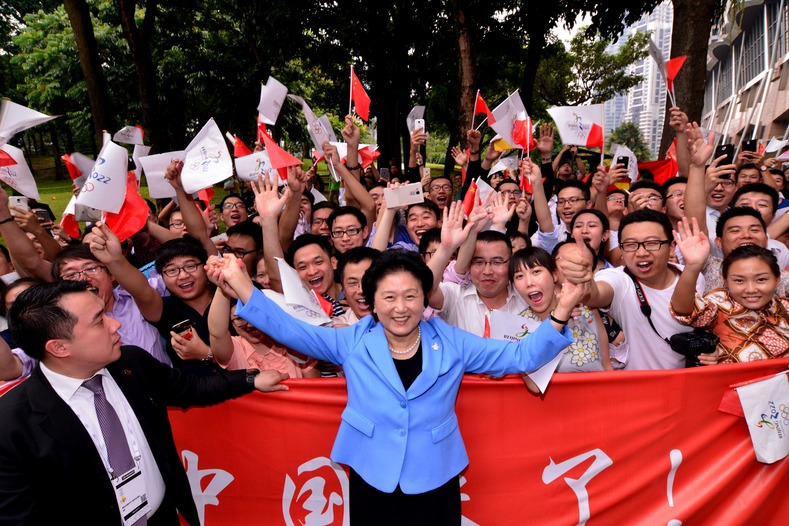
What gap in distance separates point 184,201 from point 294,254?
1391 mm

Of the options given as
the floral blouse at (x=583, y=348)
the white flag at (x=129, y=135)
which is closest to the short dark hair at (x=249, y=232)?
the white flag at (x=129, y=135)

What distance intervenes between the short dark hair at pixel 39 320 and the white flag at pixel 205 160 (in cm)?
217

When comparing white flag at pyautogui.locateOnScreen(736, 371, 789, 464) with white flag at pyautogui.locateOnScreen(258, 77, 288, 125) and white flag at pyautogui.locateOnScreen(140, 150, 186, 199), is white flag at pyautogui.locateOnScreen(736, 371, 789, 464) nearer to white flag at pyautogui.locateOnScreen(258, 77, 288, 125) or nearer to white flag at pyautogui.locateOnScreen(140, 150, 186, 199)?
white flag at pyautogui.locateOnScreen(140, 150, 186, 199)

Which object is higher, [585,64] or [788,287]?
[585,64]

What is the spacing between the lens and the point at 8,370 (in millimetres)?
2328

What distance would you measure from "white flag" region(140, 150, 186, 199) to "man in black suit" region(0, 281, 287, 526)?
229 cm

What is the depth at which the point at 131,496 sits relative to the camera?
2.09 meters

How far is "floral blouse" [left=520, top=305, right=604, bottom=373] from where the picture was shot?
8.99 feet

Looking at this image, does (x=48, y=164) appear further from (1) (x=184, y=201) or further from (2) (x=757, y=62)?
(2) (x=757, y=62)

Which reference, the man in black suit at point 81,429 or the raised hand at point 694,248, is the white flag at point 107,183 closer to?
the man in black suit at point 81,429

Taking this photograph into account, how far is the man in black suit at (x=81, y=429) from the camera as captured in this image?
5.98ft

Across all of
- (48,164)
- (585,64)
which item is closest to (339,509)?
(585,64)

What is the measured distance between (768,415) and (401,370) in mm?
1910

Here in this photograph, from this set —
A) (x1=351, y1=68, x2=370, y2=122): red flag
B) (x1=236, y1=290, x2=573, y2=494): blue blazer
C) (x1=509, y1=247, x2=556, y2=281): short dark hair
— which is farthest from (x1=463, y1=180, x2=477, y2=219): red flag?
(x1=351, y1=68, x2=370, y2=122): red flag
